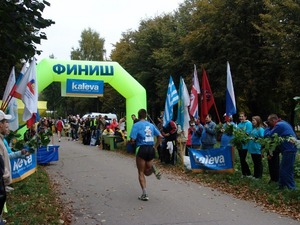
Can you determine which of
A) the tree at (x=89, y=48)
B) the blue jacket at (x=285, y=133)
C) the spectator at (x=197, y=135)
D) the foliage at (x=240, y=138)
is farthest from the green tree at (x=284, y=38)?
the tree at (x=89, y=48)

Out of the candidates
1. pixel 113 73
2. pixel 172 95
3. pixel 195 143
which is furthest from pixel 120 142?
pixel 195 143

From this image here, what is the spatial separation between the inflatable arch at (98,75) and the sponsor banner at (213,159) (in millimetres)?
6943

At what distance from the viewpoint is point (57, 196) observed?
28.9ft

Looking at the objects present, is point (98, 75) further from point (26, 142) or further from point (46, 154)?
point (26, 142)

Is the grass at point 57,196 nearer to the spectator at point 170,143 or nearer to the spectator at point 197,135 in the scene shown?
the spectator at point 197,135

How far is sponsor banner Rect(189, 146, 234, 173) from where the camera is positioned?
36.2 feet

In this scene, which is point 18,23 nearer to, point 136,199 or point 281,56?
point 136,199

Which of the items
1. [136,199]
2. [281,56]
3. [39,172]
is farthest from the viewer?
[281,56]

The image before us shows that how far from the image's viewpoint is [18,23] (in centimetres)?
749

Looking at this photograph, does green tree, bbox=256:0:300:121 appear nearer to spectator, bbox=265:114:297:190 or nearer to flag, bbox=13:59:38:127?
spectator, bbox=265:114:297:190

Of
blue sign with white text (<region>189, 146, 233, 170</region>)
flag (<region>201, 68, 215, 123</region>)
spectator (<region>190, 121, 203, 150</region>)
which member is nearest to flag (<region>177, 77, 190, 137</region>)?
spectator (<region>190, 121, 203, 150</region>)

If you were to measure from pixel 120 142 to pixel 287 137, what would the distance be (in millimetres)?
14424

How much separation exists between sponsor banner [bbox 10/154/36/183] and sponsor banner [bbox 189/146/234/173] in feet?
15.0

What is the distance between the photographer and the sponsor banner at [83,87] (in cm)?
1808
